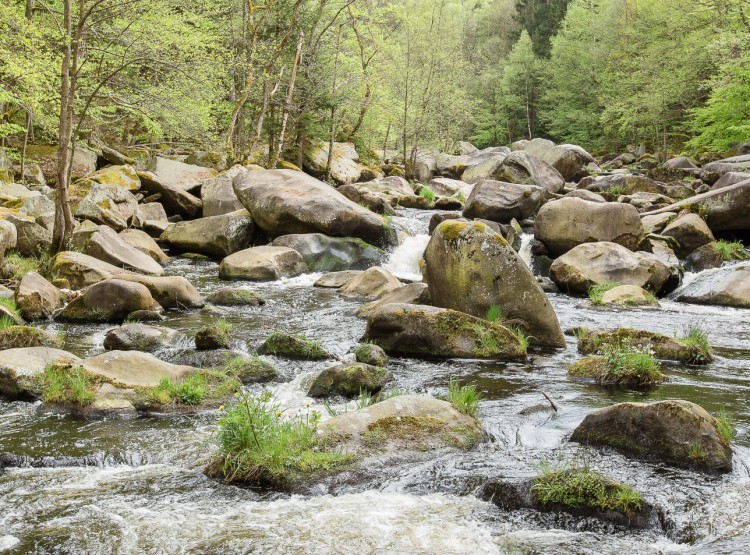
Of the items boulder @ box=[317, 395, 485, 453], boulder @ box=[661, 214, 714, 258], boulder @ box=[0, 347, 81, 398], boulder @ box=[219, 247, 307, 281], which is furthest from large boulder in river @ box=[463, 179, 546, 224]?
boulder @ box=[317, 395, 485, 453]

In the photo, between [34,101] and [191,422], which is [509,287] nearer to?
[191,422]

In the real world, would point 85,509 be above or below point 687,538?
below

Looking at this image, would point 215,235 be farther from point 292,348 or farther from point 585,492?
point 585,492

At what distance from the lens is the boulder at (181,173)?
23578mm

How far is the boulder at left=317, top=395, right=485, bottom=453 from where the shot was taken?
6.25m

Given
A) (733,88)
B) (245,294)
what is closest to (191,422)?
(245,294)

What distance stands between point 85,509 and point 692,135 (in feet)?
148

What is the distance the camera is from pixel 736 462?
593 centimetres

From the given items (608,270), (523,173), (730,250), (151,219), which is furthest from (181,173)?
(730,250)

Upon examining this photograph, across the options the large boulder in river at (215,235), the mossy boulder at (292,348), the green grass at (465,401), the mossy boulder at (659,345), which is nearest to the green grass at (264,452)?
the green grass at (465,401)

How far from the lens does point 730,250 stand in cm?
1792

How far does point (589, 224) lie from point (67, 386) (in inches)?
551

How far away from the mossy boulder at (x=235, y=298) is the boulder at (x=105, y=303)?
75.7 inches

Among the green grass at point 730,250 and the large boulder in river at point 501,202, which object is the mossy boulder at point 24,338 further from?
the green grass at point 730,250
